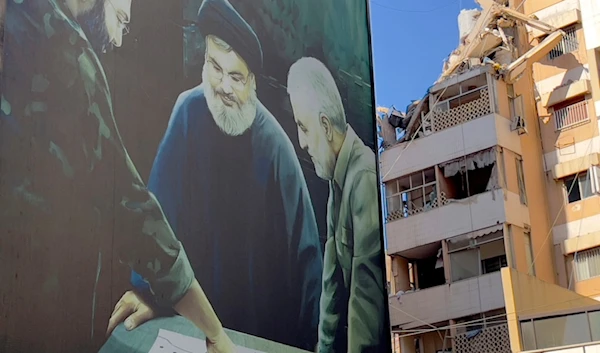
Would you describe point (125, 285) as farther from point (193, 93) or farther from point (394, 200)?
point (394, 200)

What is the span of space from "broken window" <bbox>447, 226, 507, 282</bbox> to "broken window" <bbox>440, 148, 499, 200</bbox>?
4.76 ft

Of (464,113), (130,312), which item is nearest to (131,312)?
(130,312)

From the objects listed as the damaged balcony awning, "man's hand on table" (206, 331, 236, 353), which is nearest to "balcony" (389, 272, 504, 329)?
the damaged balcony awning

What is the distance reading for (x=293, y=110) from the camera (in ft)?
70.2

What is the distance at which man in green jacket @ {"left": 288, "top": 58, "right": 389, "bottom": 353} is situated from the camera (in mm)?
21109

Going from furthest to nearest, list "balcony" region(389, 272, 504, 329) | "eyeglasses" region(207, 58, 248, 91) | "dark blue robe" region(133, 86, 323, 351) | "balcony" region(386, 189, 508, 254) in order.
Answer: "balcony" region(386, 189, 508, 254), "balcony" region(389, 272, 504, 329), "eyeglasses" region(207, 58, 248, 91), "dark blue robe" region(133, 86, 323, 351)

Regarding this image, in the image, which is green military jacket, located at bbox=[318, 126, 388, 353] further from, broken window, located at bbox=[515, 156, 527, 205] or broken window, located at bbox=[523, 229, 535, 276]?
broken window, located at bbox=[515, 156, 527, 205]

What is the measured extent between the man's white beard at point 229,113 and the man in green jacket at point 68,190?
93.2 inches

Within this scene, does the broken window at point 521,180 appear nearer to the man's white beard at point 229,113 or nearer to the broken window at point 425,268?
the broken window at point 425,268

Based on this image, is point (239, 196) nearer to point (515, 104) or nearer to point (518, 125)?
point (518, 125)

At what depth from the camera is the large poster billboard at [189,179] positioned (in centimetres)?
1545

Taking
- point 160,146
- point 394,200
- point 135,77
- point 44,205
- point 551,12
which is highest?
point 551,12

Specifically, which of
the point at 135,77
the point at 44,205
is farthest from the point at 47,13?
the point at 44,205

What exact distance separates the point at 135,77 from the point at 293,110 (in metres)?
4.72
